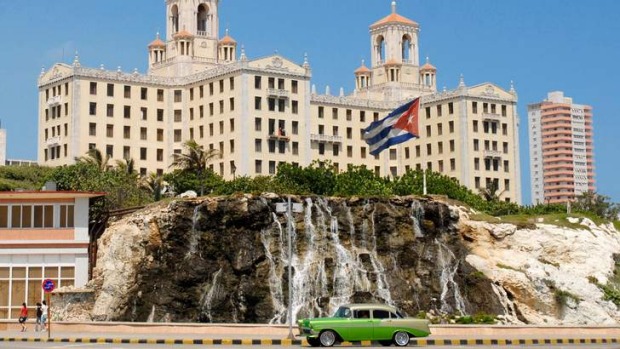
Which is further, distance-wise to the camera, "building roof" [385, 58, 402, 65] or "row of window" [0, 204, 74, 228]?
"building roof" [385, 58, 402, 65]

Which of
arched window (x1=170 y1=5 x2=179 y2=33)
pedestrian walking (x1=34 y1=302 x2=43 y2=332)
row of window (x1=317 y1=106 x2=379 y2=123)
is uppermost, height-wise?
arched window (x1=170 y1=5 x2=179 y2=33)

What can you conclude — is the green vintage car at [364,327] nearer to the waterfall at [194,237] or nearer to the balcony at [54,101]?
the waterfall at [194,237]

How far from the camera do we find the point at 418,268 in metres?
81.3

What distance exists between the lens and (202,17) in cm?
15950

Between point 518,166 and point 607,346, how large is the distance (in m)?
114

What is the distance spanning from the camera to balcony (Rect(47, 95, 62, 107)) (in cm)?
14338

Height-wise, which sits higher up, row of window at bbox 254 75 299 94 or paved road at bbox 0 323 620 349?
row of window at bbox 254 75 299 94

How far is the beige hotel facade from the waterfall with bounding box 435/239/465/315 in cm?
5902

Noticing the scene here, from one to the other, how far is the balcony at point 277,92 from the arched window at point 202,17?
66.9 feet

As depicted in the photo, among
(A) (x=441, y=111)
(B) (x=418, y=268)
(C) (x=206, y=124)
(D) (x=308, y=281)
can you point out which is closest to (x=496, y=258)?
(B) (x=418, y=268)

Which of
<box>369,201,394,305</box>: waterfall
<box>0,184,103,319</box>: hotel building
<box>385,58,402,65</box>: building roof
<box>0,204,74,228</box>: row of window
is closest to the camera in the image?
<box>0,184,103,319</box>: hotel building

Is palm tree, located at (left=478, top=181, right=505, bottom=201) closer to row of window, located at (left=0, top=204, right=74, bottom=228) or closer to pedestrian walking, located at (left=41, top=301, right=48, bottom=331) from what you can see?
row of window, located at (left=0, top=204, right=74, bottom=228)

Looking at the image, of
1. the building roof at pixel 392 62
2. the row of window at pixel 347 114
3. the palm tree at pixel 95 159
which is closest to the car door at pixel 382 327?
the palm tree at pixel 95 159

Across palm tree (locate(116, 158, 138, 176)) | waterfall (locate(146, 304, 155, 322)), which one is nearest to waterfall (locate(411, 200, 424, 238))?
waterfall (locate(146, 304, 155, 322))
